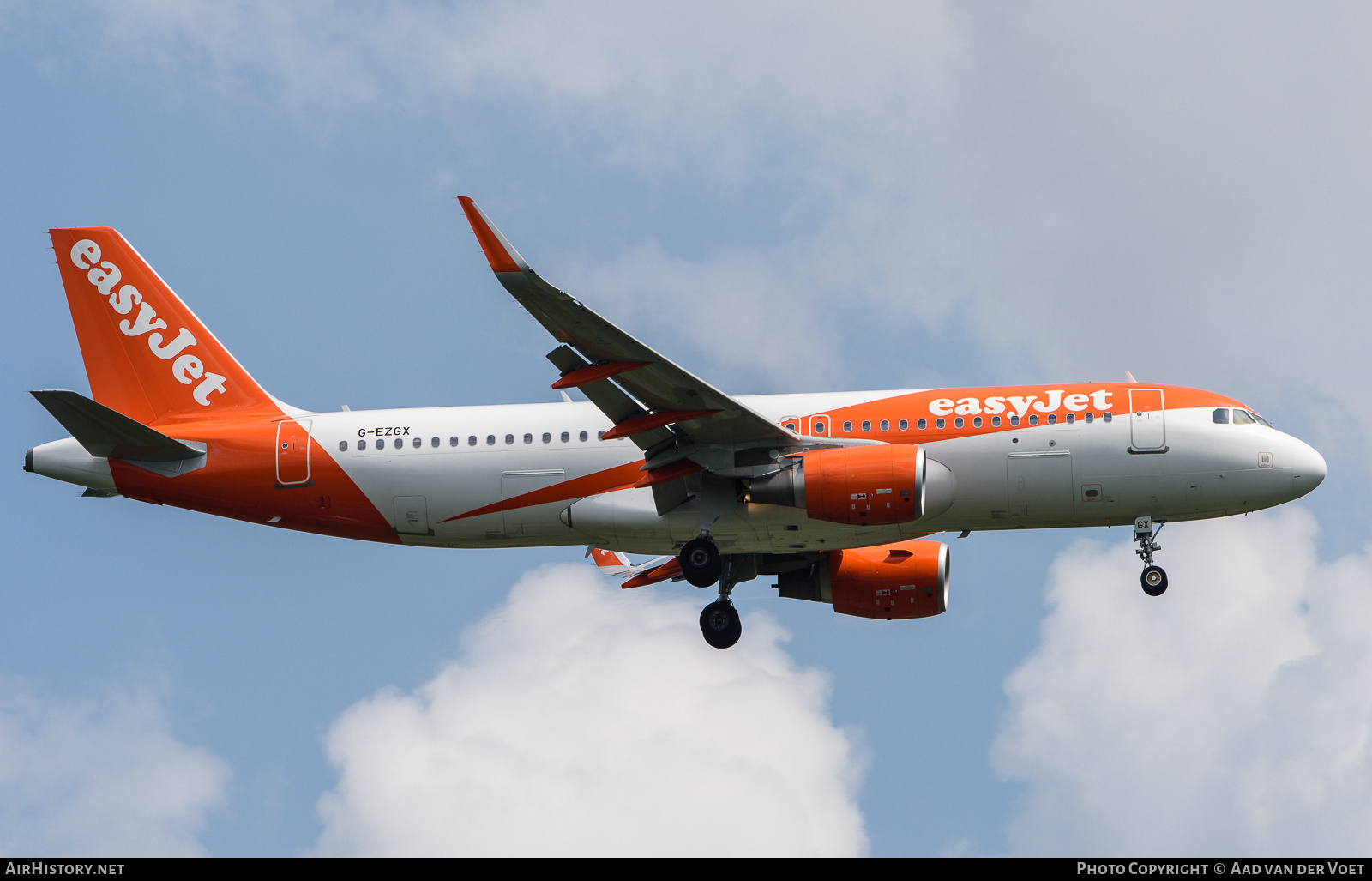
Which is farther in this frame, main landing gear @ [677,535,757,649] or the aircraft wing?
main landing gear @ [677,535,757,649]

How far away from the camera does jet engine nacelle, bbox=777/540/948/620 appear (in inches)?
1566

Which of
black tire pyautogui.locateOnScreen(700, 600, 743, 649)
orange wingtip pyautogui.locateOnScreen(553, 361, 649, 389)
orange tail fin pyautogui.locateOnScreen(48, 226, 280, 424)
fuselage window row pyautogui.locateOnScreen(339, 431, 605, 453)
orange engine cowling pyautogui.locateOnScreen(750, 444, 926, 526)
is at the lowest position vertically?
black tire pyautogui.locateOnScreen(700, 600, 743, 649)

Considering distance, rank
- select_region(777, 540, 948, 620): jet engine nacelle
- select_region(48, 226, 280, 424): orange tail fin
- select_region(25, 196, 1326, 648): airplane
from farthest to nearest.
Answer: select_region(777, 540, 948, 620): jet engine nacelle
select_region(48, 226, 280, 424): orange tail fin
select_region(25, 196, 1326, 648): airplane

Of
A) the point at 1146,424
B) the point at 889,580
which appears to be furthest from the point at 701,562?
the point at 1146,424

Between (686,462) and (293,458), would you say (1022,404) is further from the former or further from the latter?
(293,458)

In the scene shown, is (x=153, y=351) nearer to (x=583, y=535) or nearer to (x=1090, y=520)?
(x=583, y=535)

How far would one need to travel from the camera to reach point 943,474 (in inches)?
1348

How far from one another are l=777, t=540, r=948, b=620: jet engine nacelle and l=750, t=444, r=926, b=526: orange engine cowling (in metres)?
6.41

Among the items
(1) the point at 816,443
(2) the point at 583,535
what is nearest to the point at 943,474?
(1) the point at 816,443

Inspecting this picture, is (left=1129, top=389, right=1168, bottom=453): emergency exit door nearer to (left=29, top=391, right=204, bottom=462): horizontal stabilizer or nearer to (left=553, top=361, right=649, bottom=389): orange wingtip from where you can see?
(left=553, top=361, right=649, bottom=389): orange wingtip

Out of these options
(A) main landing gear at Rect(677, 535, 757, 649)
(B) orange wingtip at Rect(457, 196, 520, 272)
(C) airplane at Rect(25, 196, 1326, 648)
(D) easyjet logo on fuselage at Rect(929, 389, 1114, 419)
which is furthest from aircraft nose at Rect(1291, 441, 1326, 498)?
(B) orange wingtip at Rect(457, 196, 520, 272)

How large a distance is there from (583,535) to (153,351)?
12636 millimetres

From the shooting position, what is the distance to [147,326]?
40219mm

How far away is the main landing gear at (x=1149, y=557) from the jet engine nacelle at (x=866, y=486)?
489 cm
